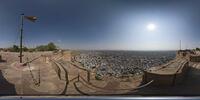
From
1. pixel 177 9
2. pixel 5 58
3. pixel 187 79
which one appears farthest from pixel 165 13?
pixel 5 58

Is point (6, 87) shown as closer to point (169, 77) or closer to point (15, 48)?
point (15, 48)

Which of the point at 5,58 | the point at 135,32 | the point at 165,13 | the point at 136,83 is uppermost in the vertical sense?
the point at 165,13

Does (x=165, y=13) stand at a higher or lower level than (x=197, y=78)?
higher

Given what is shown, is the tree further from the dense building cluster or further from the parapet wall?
the parapet wall

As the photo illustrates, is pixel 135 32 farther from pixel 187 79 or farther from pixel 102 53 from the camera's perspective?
pixel 187 79

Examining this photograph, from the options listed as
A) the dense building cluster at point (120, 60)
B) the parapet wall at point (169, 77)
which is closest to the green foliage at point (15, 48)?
the dense building cluster at point (120, 60)
